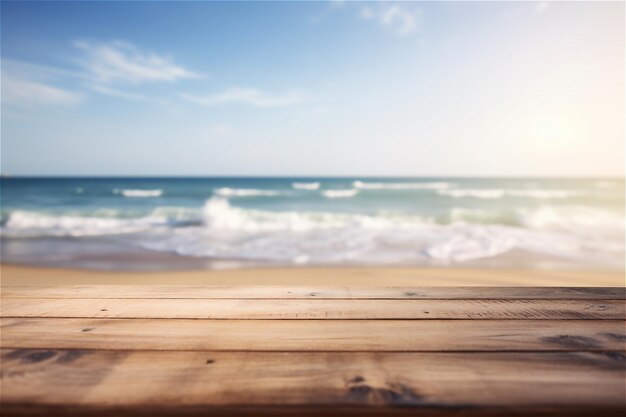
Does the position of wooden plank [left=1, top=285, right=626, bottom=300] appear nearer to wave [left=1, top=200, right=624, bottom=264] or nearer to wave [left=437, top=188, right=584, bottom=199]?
wave [left=1, top=200, right=624, bottom=264]

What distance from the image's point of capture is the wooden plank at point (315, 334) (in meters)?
1.03

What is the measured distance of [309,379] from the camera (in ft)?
2.81

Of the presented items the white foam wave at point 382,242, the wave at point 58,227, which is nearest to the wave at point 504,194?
the white foam wave at point 382,242

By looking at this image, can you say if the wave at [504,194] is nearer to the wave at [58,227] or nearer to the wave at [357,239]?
the wave at [357,239]

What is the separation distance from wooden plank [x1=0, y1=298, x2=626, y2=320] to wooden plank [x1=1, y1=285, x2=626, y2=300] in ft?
0.21

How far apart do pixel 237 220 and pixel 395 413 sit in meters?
11.4

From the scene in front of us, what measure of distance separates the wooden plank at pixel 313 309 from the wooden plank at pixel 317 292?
63 mm

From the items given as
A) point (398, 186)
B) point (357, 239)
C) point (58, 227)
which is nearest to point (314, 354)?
point (357, 239)

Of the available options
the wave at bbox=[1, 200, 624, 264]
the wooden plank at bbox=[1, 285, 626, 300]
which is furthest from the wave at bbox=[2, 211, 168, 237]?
the wooden plank at bbox=[1, 285, 626, 300]

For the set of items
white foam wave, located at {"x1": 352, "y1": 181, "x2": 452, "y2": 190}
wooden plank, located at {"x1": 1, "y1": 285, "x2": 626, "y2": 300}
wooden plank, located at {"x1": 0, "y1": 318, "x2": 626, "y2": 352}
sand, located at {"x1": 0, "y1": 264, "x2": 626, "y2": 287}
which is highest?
white foam wave, located at {"x1": 352, "y1": 181, "x2": 452, "y2": 190}

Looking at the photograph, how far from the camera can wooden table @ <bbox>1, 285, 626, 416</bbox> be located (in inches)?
30.4

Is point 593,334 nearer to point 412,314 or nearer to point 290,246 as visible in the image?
point 412,314

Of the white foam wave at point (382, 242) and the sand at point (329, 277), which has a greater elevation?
the white foam wave at point (382, 242)

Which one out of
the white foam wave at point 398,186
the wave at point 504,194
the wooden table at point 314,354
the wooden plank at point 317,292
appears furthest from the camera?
the white foam wave at point 398,186
